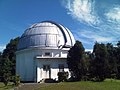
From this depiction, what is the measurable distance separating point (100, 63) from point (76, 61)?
16.0 ft

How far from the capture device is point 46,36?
5938 cm

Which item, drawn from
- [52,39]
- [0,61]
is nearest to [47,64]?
[52,39]

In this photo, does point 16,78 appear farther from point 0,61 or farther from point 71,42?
point 0,61

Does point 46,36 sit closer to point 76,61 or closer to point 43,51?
point 43,51

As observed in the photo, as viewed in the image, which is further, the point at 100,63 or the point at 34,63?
the point at 34,63

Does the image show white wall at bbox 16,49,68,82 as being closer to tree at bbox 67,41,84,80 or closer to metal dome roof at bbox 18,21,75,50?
metal dome roof at bbox 18,21,75,50

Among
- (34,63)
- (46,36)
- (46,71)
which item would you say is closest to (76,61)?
(46,71)

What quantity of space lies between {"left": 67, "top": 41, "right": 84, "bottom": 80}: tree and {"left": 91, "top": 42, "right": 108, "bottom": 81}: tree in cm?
278

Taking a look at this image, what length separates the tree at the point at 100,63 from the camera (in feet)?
155

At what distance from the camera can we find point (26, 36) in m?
61.3

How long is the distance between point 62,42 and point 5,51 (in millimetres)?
26419

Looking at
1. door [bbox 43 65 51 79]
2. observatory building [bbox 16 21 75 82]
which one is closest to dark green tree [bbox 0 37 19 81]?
observatory building [bbox 16 21 75 82]

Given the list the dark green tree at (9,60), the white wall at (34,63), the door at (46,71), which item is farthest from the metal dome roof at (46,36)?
the dark green tree at (9,60)

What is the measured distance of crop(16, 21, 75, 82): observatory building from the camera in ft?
185
